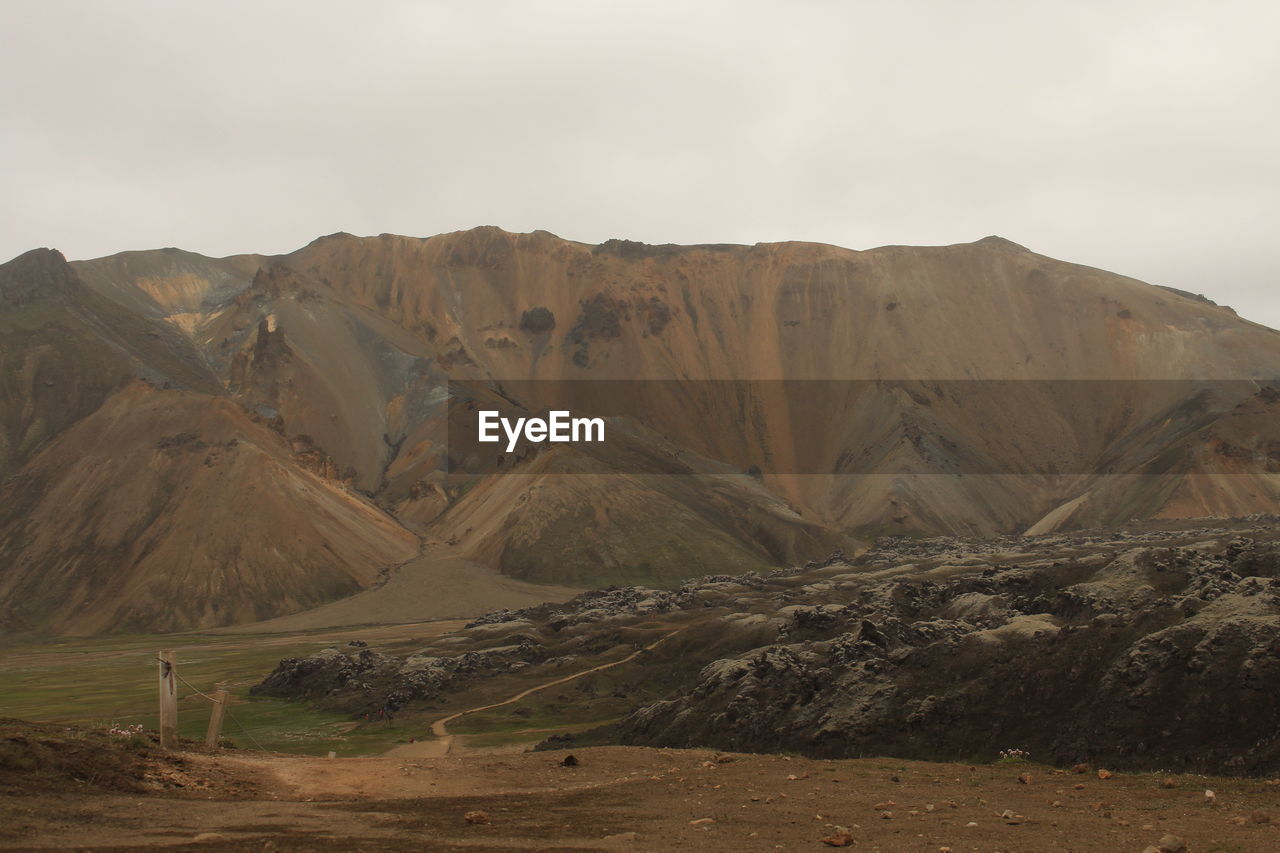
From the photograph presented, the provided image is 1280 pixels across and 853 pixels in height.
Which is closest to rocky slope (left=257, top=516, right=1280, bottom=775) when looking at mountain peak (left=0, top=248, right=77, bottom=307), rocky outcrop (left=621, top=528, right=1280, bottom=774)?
rocky outcrop (left=621, top=528, right=1280, bottom=774)

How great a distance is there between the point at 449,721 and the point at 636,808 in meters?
35.4

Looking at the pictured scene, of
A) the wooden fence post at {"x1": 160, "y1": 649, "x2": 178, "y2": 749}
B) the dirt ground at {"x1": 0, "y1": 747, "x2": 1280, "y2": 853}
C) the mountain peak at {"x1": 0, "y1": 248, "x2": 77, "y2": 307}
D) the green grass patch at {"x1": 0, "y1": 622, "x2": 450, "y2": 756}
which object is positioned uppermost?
the mountain peak at {"x1": 0, "y1": 248, "x2": 77, "y2": 307}

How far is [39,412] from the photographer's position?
153500 millimetres

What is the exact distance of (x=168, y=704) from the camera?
2827 cm

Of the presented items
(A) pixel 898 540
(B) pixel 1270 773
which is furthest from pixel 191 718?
(A) pixel 898 540

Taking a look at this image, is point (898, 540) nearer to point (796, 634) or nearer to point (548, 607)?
point (548, 607)

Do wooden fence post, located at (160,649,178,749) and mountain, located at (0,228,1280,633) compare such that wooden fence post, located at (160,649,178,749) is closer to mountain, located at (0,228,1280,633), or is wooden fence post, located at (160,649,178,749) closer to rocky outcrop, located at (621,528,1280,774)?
rocky outcrop, located at (621,528,1280,774)

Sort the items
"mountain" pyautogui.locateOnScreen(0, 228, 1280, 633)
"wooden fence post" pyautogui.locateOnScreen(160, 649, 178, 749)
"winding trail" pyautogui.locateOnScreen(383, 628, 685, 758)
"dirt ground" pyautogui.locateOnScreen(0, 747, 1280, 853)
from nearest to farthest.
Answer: "dirt ground" pyautogui.locateOnScreen(0, 747, 1280, 853) < "wooden fence post" pyautogui.locateOnScreen(160, 649, 178, 749) < "winding trail" pyautogui.locateOnScreen(383, 628, 685, 758) < "mountain" pyautogui.locateOnScreen(0, 228, 1280, 633)

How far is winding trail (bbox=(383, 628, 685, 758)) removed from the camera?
159 feet

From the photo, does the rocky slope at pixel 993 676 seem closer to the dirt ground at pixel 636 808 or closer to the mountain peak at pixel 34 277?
the dirt ground at pixel 636 808

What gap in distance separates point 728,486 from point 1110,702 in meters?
135

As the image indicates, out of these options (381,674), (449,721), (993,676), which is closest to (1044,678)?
(993,676)

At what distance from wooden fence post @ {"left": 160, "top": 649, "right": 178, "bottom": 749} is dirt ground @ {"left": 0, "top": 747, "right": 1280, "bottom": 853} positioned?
0.85 metres

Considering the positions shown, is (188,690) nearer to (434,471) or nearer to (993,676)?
(993,676)
